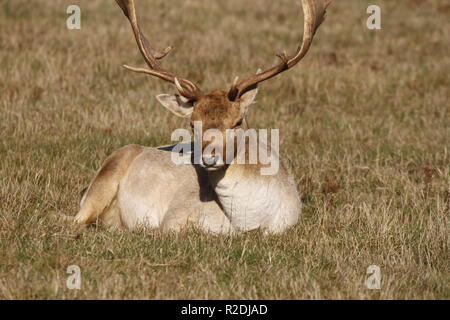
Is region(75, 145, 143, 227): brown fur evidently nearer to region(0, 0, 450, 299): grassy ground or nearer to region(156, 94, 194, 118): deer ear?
region(0, 0, 450, 299): grassy ground

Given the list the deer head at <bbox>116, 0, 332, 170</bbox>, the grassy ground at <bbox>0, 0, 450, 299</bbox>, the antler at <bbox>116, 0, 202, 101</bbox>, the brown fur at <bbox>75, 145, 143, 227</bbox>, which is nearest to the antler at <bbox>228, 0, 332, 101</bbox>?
the deer head at <bbox>116, 0, 332, 170</bbox>

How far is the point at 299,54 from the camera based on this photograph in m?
7.35

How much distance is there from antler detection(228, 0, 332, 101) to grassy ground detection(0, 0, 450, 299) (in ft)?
Answer: 4.23

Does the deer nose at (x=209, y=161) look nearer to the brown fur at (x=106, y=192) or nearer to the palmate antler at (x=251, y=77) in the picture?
the palmate antler at (x=251, y=77)

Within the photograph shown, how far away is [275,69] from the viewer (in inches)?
280

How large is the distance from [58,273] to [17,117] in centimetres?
526

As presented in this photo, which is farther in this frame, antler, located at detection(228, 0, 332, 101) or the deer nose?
antler, located at detection(228, 0, 332, 101)

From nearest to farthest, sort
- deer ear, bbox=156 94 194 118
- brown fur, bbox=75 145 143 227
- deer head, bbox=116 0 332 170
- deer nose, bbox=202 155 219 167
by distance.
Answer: deer nose, bbox=202 155 219 167 < deer head, bbox=116 0 332 170 < deer ear, bbox=156 94 194 118 < brown fur, bbox=75 145 143 227

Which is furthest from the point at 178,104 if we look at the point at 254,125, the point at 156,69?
the point at 254,125

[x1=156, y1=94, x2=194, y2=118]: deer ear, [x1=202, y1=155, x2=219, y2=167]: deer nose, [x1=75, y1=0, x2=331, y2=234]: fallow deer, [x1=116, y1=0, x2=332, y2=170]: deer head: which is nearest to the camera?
[x1=202, y1=155, x2=219, y2=167]: deer nose

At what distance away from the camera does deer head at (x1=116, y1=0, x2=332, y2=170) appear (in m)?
6.68

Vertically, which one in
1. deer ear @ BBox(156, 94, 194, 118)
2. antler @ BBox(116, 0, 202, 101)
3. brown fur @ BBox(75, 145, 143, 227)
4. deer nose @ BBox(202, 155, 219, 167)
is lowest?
brown fur @ BBox(75, 145, 143, 227)

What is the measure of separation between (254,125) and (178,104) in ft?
13.9
